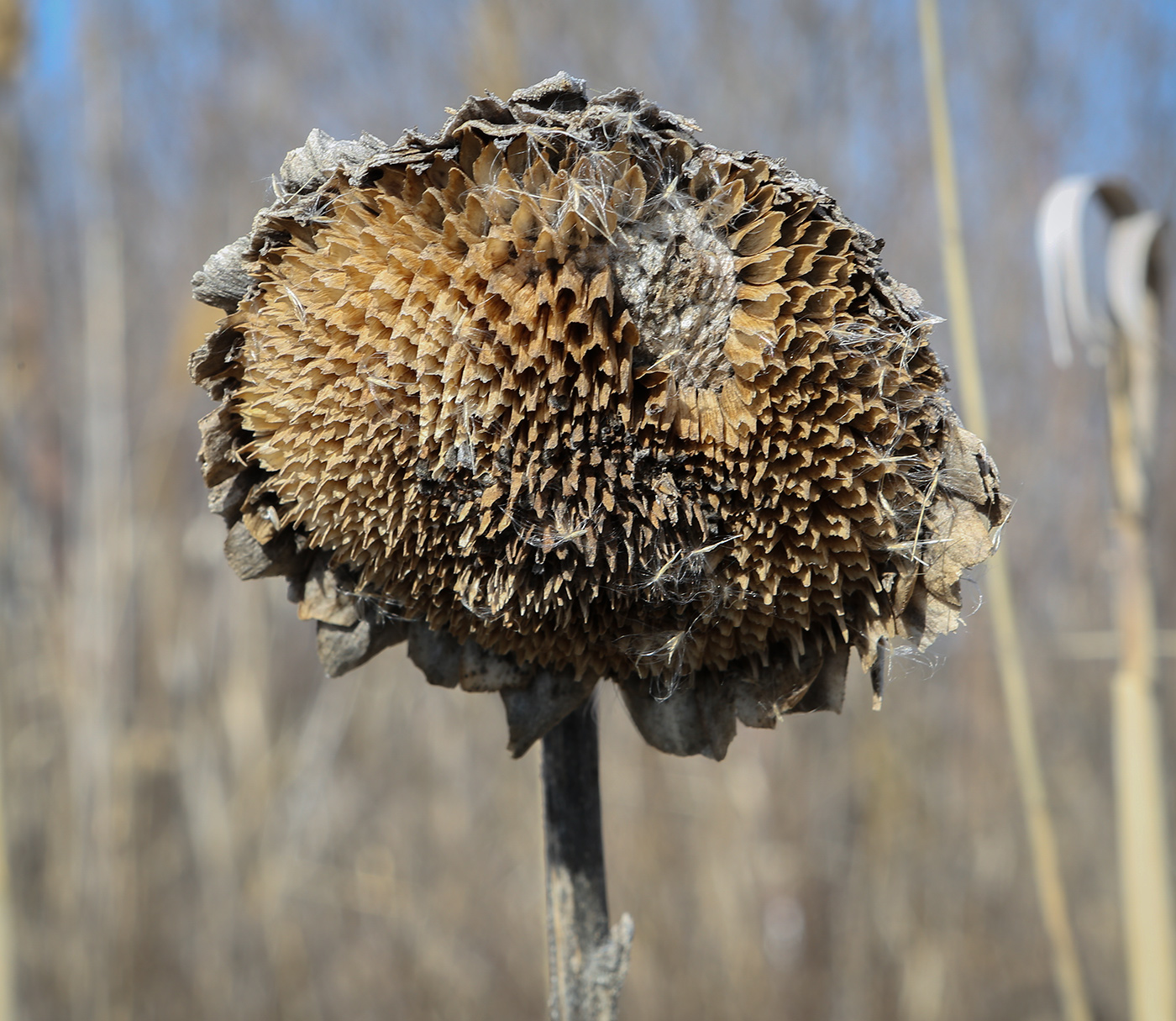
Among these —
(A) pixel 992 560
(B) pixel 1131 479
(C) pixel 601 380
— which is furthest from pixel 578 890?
(B) pixel 1131 479

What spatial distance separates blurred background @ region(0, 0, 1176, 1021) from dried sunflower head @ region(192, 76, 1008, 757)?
4.19ft

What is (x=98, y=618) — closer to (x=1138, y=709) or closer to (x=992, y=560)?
(x=992, y=560)

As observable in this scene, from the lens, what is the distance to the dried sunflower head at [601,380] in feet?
2.15

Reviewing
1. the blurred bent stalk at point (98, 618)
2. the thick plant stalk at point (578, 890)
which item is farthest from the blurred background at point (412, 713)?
the thick plant stalk at point (578, 890)

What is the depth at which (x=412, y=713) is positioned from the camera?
3.07 meters

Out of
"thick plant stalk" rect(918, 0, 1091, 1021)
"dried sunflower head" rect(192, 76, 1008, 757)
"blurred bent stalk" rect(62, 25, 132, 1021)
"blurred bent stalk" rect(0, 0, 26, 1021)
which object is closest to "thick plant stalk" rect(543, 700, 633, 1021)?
"dried sunflower head" rect(192, 76, 1008, 757)

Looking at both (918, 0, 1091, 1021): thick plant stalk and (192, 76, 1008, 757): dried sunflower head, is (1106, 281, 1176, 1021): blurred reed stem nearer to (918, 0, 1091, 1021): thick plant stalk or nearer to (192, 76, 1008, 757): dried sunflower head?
(918, 0, 1091, 1021): thick plant stalk

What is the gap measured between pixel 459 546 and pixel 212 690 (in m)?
2.24

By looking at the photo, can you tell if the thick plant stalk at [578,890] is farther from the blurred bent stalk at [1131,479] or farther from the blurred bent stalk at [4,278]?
the blurred bent stalk at [4,278]

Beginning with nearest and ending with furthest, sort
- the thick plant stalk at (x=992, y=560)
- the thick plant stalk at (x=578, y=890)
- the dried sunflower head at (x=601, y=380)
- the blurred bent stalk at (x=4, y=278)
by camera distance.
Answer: the dried sunflower head at (x=601, y=380)
the thick plant stalk at (x=578, y=890)
the thick plant stalk at (x=992, y=560)
the blurred bent stalk at (x=4, y=278)

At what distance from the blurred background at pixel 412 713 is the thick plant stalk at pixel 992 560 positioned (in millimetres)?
617

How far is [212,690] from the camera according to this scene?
2.68 m

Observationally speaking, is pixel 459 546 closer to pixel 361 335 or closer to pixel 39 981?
pixel 361 335

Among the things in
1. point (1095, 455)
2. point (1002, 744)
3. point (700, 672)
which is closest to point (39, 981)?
point (700, 672)
